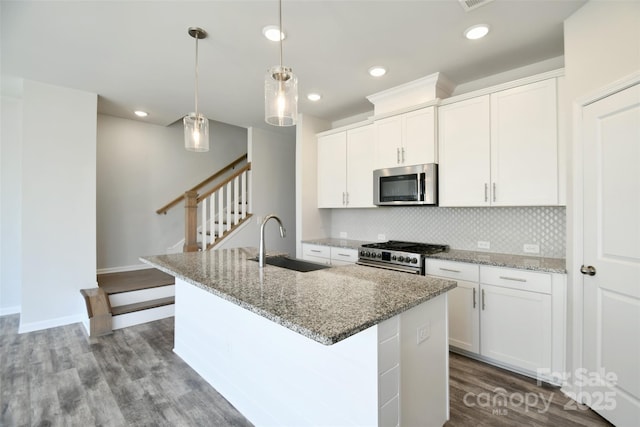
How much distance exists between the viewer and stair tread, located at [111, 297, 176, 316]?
336cm

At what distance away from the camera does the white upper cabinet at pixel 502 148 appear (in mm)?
2379

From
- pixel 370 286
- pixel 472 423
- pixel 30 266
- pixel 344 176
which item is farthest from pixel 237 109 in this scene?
pixel 472 423

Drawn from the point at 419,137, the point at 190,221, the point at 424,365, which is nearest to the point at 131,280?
the point at 190,221

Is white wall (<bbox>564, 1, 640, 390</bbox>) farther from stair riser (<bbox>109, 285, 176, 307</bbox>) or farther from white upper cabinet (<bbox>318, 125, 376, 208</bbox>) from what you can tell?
stair riser (<bbox>109, 285, 176, 307</bbox>)

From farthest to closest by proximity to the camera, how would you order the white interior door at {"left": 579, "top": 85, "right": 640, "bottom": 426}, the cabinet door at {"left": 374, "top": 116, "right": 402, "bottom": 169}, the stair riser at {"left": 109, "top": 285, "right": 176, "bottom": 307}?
the stair riser at {"left": 109, "top": 285, "right": 176, "bottom": 307}, the cabinet door at {"left": 374, "top": 116, "right": 402, "bottom": 169}, the white interior door at {"left": 579, "top": 85, "right": 640, "bottom": 426}

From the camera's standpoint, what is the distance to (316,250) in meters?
4.00

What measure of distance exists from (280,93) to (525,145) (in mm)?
2106

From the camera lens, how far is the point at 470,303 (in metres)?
2.59

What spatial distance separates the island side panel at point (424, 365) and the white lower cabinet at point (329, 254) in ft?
6.11

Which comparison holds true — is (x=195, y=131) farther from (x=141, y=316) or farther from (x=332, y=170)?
(x=141, y=316)

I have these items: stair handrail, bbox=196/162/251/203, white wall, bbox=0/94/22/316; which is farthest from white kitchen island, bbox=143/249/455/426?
white wall, bbox=0/94/22/316

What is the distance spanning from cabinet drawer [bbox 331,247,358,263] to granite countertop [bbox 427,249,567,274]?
974 mm

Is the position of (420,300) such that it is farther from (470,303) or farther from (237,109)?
(237,109)

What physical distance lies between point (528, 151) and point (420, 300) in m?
1.93
